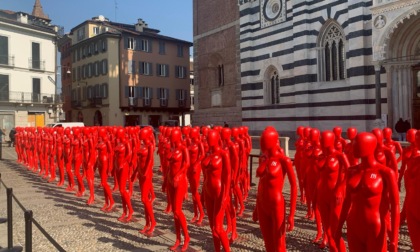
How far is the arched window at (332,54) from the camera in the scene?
22.1 m

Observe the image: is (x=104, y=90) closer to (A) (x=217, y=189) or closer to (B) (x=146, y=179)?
(B) (x=146, y=179)

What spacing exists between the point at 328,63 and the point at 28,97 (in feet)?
97.0

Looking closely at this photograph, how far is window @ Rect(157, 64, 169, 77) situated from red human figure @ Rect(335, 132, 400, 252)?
44325mm

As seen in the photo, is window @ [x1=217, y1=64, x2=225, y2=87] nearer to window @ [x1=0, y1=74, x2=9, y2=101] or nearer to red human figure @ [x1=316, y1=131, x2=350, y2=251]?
window @ [x1=0, y1=74, x2=9, y2=101]

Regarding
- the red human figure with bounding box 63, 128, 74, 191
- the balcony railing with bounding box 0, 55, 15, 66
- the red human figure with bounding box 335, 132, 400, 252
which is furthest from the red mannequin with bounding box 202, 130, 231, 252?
the balcony railing with bounding box 0, 55, 15, 66

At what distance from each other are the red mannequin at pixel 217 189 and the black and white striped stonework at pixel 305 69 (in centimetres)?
1651

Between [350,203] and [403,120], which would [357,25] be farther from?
[350,203]

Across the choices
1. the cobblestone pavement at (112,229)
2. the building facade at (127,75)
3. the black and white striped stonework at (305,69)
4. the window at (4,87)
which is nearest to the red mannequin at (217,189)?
the cobblestone pavement at (112,229)

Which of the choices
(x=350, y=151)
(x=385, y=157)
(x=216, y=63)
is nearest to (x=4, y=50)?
(x=216, y=63)

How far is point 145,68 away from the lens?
46000mm

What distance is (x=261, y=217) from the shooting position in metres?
4.68

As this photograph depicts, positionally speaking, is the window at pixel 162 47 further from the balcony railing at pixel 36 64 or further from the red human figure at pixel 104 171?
the red human figure at pixel 104 171

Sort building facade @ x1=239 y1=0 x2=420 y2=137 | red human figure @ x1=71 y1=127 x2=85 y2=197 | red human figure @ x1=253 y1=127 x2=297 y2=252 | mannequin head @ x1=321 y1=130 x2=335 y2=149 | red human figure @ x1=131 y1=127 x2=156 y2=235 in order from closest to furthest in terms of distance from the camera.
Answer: red human figure @ x1=253 y1=127 x2=297 y2=252
mannequin head @ x1=321 y1=130 x2=335 y2=149
red human figure @ x1=131 y1=127 x2=156 y2=235
red human figure @ x1=71 y1=127 x2=85 y2=197
building facade @ x1=239 y1=0 x2=420 y2=137

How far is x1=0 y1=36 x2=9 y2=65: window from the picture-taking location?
37281 mm
